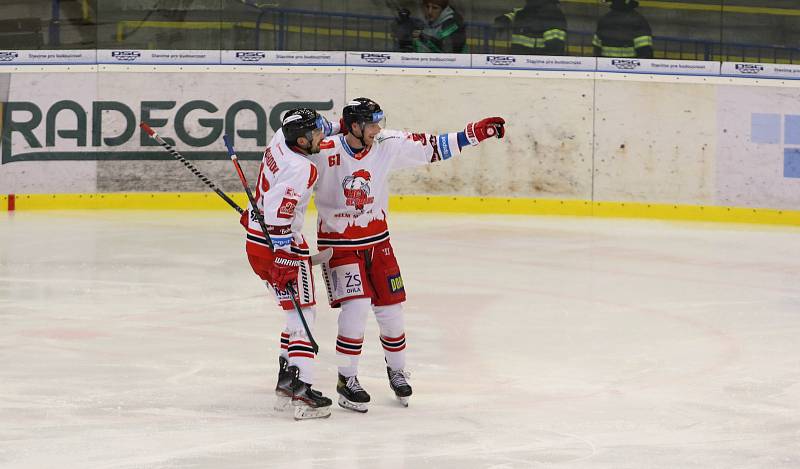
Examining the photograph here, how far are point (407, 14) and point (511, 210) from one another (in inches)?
81.9

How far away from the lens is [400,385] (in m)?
5.54

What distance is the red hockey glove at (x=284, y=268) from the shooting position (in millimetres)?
5238

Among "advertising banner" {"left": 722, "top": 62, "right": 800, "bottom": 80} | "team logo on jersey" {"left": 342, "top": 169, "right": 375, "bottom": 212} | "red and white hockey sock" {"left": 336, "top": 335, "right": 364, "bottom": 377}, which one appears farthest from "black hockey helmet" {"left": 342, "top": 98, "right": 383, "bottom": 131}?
"advertising banner" {"left": 722, "top": 62, "right": 800, "bottom": 80}

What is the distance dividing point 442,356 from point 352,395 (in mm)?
1186

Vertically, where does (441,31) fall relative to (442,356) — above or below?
above

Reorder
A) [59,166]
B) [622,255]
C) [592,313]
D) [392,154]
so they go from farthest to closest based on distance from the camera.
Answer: [59,166]
[622,255]
[592,313]
[392,154]

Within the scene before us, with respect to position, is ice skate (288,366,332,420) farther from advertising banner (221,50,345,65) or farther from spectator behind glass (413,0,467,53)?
spectator behind glass (413,0,467,53)

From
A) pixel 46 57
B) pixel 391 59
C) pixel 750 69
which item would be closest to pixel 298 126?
pixel 391 59

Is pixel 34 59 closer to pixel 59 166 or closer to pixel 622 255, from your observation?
pixel 59 166

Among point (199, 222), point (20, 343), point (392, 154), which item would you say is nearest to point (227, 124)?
point (199, 222)

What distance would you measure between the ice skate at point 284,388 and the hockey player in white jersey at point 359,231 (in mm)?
203

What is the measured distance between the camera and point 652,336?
715 cm

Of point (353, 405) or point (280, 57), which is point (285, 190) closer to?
point (353, 405)

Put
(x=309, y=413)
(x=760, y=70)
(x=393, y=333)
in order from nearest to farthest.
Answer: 1. (x=309, y=413)
2. (x=393, y=333)
3. (x=760, y=70)
